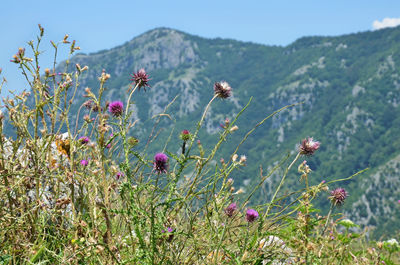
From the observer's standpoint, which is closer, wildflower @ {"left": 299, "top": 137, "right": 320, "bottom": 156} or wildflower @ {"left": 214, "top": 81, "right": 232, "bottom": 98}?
wildflower @ {"left": 299, "top": 137, "right": 320, "bottom": 156}

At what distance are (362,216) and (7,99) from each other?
8569 inches

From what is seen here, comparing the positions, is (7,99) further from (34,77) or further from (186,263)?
(186,263)

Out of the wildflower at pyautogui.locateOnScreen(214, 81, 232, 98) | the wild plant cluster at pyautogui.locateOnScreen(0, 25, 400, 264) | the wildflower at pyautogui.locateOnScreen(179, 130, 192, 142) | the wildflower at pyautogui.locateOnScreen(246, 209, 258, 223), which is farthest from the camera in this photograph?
the wildflower at pyautogui.locateOnScreen(246, 209, 258, 223)

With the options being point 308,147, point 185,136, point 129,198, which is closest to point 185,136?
point 185,136

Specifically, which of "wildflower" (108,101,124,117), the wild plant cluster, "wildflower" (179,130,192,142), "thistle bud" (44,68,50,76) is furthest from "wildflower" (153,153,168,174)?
"thistle bud" (44,68,50,76)

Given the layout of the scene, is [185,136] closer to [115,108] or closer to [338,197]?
[115,108]

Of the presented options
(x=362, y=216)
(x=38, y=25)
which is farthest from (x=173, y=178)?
(x=362, y=216)

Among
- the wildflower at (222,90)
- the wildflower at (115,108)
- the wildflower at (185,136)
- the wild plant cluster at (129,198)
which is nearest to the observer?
the wild plant cluster at (129,198)

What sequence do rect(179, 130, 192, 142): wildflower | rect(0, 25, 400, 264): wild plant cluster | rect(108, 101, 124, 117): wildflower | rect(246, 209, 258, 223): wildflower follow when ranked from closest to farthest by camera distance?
rect(0, 25, 400, 264): wild plant cluster
rect(179, 130, 192, 142): wildflower
rect(108, 101, 124, 117): wildflower
rect(246, 209, 258, 223): wildflower

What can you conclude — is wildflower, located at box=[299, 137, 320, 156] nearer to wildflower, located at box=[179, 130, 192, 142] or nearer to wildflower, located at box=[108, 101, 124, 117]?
wildflower, located at box=[179, 130, 192, 142]

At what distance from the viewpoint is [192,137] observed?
6.52 feet

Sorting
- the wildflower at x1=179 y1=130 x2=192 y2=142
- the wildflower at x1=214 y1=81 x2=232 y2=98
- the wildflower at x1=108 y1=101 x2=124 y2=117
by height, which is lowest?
the wildflower at x1=179 y1=130 x2=192 y2=142

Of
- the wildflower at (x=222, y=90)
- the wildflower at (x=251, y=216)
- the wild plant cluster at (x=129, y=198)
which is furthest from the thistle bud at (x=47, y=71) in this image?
the wildflower at (x=251, y=216)

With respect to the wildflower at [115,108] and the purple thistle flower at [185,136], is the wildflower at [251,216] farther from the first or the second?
the wildflower at [115,108]
